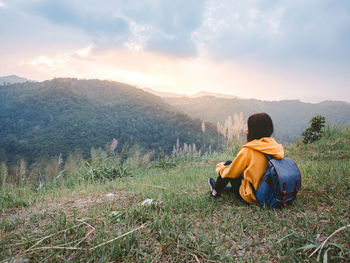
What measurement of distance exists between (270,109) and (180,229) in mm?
58093

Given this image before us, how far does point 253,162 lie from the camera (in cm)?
212

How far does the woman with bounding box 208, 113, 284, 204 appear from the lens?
6.94 ft

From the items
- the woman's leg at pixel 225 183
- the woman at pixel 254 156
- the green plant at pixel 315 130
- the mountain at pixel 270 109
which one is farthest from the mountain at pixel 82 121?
the woman at pixel 254 156

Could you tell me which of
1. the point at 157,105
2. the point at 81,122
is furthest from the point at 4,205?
the point at 157,105

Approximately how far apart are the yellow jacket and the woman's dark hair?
0.23ft

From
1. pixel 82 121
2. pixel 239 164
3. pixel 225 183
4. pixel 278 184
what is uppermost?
pixel 239 164

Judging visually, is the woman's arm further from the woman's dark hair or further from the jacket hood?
the woman's dark hair

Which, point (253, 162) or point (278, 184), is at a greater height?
point (253, 162)

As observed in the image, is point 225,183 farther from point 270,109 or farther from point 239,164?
point 270,109

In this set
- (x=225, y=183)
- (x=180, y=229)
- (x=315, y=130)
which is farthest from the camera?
(x=315, y=130)

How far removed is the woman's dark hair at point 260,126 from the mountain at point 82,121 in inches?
679

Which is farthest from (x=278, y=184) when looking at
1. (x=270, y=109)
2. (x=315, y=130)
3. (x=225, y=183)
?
(x=270, y=109)

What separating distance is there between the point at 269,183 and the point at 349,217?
26.7 inches

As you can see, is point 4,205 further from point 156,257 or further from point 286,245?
point 286,245
